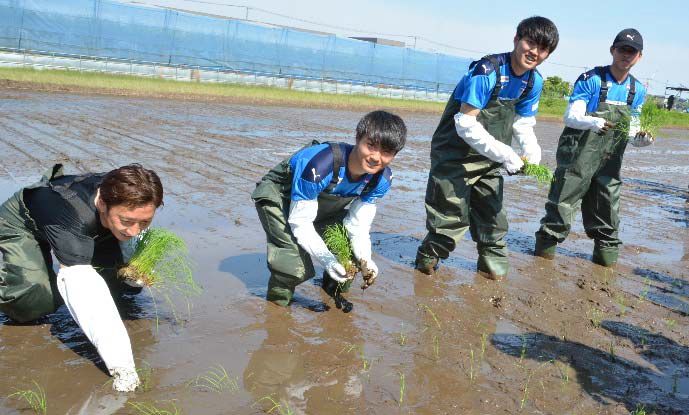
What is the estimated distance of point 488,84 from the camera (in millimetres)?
4797

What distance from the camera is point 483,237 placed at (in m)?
5.51

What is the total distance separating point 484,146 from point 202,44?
25.7 meters

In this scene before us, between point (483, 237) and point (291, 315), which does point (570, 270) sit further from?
point (291, 315)

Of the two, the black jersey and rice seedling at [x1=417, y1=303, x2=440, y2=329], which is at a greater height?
the black jersey

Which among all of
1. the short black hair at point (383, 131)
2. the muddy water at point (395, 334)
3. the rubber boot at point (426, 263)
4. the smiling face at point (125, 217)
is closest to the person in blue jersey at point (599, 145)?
the muddy water at point (395, 334)

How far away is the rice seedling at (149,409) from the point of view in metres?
3.03

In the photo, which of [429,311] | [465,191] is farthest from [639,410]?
[465,191]

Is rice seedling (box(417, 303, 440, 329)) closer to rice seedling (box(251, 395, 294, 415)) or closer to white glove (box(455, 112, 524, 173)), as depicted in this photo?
white glove (box(455, 112, 524, 173))

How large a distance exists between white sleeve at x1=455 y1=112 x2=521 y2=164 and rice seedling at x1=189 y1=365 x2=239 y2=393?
94.4 inches

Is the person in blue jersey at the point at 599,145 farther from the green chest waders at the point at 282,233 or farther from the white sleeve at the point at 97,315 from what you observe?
the white sleeve at the point at 97,315

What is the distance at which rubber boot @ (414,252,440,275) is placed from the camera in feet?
17.6

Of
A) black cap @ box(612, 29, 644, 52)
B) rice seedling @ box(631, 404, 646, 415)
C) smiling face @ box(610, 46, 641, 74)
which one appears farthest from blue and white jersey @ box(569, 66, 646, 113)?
rice seedling @ box(631, 404, 646, 415)

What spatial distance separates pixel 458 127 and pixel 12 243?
116 inches

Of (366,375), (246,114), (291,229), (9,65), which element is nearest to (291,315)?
(291,229)
